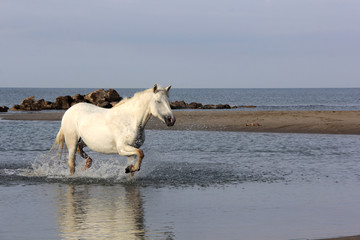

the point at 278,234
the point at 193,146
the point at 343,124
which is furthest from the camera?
the point at 343,124

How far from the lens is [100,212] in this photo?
8234 millimetres

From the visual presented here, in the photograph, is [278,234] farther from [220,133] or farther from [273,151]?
[220,133]

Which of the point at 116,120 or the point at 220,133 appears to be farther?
the point at 220,133

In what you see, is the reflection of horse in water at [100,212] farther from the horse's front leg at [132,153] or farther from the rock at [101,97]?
the rock at [101,97]

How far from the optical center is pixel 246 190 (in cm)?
1026

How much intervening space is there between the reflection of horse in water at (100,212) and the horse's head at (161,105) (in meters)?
1.54

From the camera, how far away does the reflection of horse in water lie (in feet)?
22.6

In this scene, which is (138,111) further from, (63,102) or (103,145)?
(63,102)

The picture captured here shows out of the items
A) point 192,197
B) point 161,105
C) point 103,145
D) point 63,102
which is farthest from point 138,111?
point 63,102

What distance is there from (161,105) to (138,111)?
2.11 feet

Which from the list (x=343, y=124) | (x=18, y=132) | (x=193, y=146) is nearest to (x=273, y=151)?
(x=193, y=146)

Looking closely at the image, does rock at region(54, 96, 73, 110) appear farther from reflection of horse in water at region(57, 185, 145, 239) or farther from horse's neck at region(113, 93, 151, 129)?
reflection of horse in water at region(57, 185, 145, 239)

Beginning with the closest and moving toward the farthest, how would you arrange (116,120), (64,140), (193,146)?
(116,120)
(64,140)
(193,146)

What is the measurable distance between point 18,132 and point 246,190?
18337 millimetres
